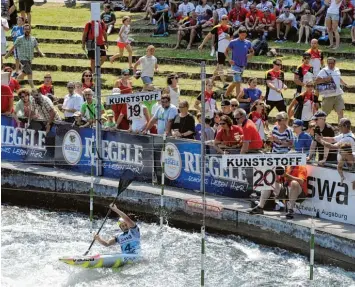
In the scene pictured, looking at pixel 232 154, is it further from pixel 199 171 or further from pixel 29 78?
pixel 29 78

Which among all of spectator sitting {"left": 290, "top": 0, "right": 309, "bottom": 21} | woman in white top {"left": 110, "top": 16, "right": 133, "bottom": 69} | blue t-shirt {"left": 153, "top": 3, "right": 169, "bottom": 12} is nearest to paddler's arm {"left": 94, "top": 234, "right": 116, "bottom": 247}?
woman in white top {"left": 110, "top": 16, "right": 133, "bottom": 69}

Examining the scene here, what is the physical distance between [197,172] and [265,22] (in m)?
9.48

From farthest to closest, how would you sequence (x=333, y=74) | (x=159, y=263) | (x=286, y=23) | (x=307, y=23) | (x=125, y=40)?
(x=286, y=23) → (x=125, y=40) → (x=307, y=23) → (x=333, y=74) → (x=159, y=263)

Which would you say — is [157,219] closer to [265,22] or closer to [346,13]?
[265,22]

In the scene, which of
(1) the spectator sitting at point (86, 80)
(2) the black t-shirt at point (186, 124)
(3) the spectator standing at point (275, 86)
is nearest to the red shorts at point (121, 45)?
(1) the spectator sitting at point (86, 80)

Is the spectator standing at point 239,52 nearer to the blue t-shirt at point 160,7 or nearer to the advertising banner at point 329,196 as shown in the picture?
the advertising banner at point 329,196

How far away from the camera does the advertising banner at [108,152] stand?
23.7 meters

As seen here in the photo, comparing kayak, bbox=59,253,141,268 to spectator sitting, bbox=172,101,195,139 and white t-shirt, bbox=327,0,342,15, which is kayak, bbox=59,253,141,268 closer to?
spectator sitting, bbox=172,101,195,139

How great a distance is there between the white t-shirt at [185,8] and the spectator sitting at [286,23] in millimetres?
2999

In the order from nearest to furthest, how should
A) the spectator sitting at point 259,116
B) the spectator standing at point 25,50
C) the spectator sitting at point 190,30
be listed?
the spectator sitting at point 259,116, the spectator standing at point 25,50, the spectator sitting at point 190,30

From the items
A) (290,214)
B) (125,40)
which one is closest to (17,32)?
(125,40)

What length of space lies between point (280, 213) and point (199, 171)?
2117 mm

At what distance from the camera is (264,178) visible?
21375mm

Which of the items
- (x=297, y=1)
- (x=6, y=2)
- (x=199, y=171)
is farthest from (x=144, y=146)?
(x=6, y=2)
